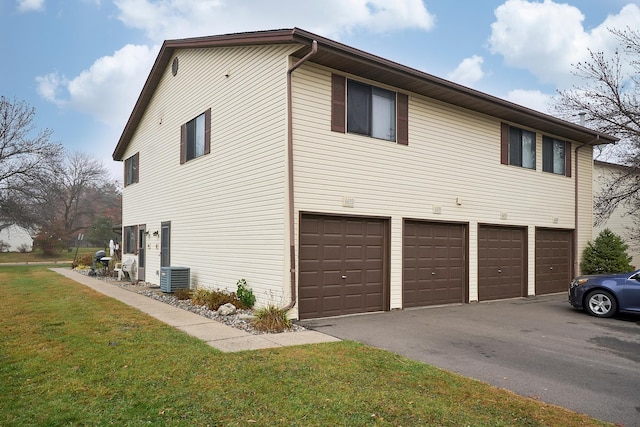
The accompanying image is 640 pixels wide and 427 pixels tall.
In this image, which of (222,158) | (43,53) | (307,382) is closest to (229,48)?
(222,158)

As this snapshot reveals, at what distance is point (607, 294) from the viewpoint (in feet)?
33.3

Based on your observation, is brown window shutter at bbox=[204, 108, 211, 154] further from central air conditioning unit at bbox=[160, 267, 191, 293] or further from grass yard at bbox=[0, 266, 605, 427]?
grass yard at bbox=[0, 266, 605, 427]

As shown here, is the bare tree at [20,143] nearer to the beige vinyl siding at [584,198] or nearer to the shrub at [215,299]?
the shrub at [215,299]

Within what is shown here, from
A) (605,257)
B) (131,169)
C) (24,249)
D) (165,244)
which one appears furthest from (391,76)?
(24,249)

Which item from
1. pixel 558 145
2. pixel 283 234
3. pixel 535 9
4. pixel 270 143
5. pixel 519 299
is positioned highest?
pixel 535 9

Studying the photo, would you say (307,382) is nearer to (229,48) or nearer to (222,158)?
(222,158)

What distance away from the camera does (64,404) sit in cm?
423

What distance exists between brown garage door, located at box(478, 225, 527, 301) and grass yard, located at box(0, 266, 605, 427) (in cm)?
712

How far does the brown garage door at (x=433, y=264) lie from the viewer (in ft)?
35.8

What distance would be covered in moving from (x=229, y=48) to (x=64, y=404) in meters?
9.31

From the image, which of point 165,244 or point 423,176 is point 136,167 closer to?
point 165,244

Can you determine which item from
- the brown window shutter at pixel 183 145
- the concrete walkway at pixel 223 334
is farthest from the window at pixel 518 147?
the brown window shutter at pixel 183 145

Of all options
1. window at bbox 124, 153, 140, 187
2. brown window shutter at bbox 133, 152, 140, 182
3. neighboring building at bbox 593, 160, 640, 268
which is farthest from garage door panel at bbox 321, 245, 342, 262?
neighboring building at bbox 593, 160, 640, 268

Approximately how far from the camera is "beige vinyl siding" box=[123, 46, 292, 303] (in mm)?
9195
